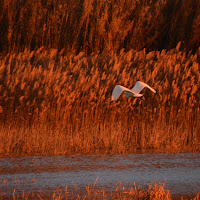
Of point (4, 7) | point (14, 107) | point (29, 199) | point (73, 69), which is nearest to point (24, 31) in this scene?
point (4, 7)

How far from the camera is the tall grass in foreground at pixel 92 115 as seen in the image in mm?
8852

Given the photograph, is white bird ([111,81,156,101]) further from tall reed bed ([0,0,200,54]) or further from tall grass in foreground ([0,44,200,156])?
tall reed bed ([0,0,200,54])

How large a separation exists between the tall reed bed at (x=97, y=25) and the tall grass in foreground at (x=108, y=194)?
9.08m

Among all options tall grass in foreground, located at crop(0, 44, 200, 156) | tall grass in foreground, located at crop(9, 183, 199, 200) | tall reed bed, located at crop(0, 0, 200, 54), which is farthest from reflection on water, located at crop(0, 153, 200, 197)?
tall reed bed, located at crop(0, 0, 200, 54)

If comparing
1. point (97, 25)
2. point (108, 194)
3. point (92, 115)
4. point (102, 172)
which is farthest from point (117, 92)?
point (97, 25)

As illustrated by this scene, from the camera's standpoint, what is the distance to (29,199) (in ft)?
17.6

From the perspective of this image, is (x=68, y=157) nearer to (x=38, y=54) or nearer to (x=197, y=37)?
(x=38, y=54)

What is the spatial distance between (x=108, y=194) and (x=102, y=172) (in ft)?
4.03

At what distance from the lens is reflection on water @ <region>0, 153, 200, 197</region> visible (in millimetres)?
6000

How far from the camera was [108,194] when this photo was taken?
18.3ft

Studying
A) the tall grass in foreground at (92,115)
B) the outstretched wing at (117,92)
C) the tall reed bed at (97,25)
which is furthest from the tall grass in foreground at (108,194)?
the tall reed bed at (97,25)

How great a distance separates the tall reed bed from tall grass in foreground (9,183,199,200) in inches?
357

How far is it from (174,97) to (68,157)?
12.4ft

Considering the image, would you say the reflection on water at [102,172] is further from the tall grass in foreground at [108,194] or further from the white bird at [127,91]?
the white bird at [127,91]
